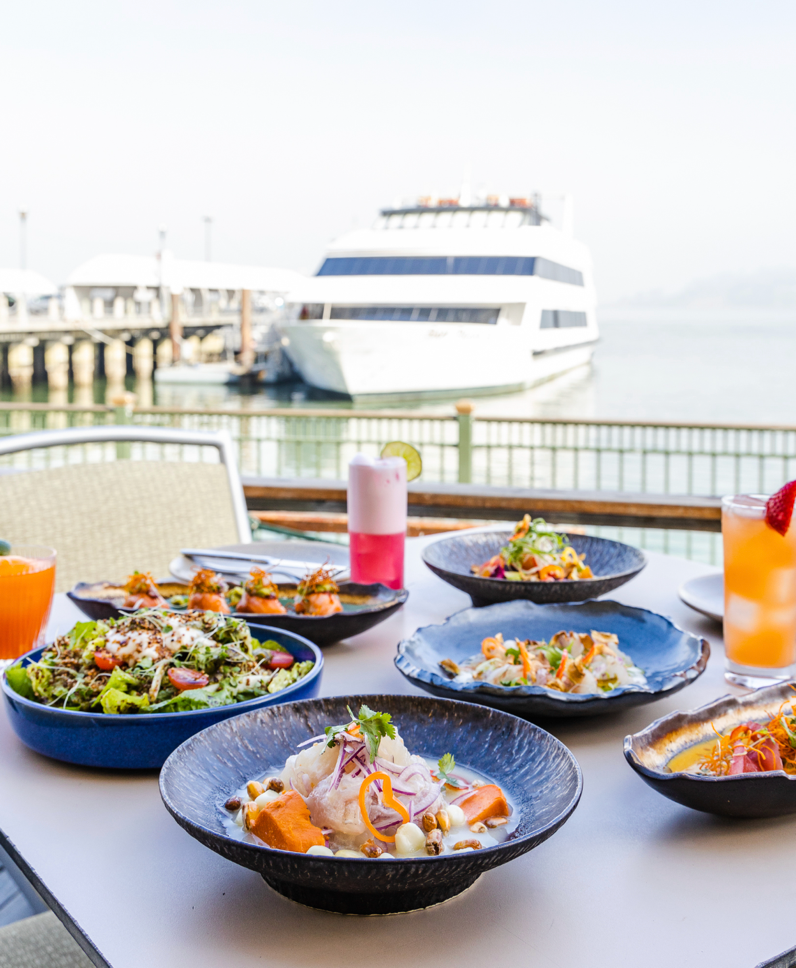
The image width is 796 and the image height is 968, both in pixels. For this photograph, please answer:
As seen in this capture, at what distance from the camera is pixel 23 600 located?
44.6 inches

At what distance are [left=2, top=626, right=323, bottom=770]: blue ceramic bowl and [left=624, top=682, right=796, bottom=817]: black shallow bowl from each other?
0.37 metres

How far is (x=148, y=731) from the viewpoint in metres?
0.83

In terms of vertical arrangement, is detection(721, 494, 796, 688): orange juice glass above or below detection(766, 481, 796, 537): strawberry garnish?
below

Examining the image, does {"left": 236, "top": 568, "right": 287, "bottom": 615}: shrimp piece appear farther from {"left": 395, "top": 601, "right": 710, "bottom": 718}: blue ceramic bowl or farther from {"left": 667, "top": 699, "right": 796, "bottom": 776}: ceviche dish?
{"left": 667, "top": 699, "right": 796, "bottom": 776}: ceviche dish

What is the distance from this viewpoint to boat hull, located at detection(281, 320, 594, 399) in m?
20.0

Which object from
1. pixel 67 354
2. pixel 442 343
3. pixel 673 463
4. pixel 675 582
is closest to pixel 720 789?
pixel 675 582

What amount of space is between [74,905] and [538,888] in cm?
35

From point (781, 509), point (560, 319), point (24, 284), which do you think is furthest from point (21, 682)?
point (24, 284)

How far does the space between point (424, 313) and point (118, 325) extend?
16261mm

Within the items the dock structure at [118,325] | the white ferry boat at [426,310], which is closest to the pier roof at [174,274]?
the dock structure at [118,325]

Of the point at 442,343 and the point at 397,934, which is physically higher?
the point at 442,343

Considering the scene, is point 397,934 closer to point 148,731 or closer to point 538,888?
point 538,888

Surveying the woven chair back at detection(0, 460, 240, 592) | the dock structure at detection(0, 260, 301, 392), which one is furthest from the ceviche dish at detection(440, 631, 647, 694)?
the dock structure at detection(0, 260, 301, 392)

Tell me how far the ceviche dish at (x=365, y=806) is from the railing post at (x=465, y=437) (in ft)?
13.3
